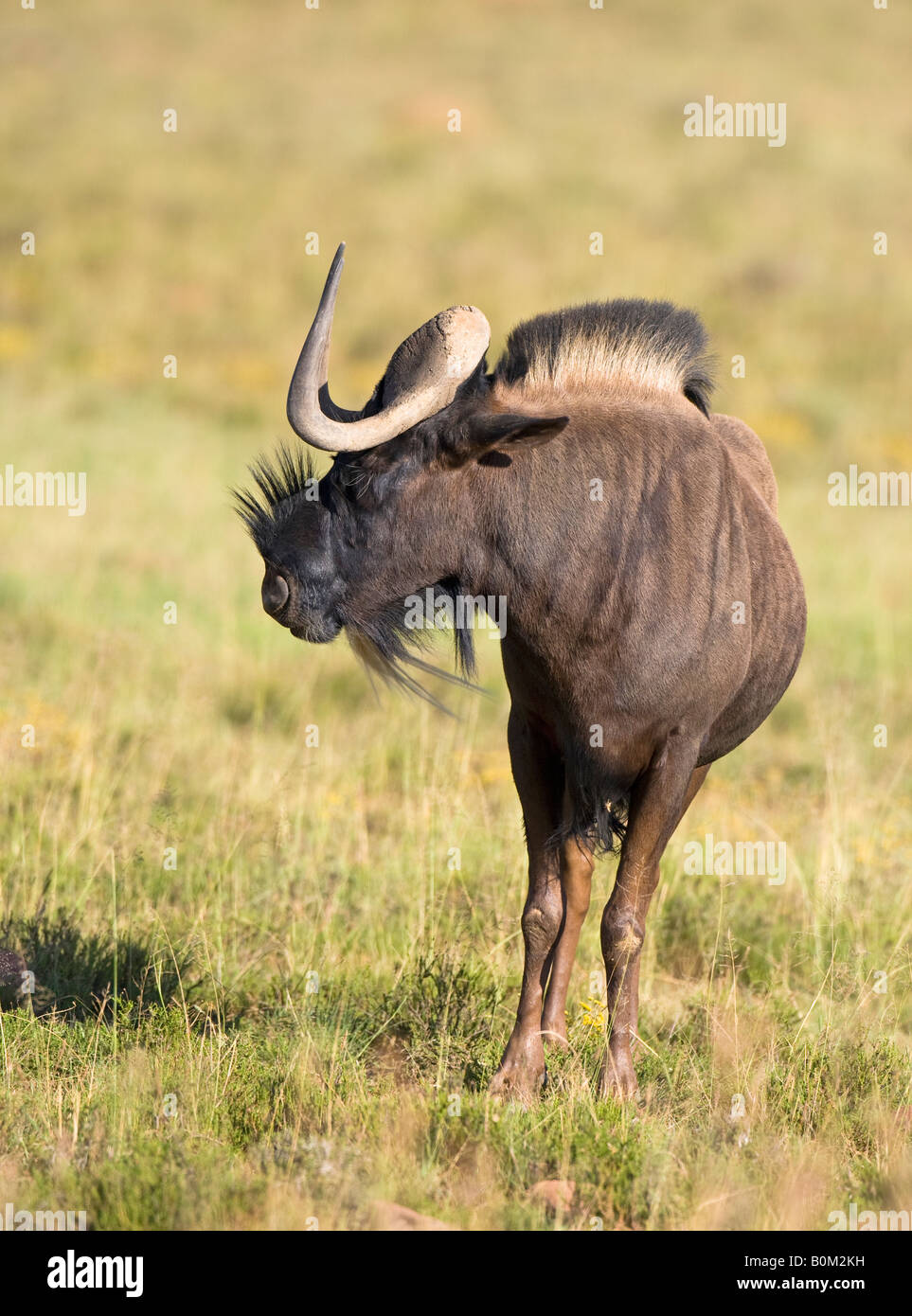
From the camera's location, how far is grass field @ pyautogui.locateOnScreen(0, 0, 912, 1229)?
4.34 meters

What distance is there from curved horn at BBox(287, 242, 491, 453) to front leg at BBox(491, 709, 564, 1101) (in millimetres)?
1221

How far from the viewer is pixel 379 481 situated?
4.45 metres

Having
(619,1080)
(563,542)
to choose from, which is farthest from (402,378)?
(619,1080)

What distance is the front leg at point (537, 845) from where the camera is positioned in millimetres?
4977

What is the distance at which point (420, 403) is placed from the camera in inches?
170

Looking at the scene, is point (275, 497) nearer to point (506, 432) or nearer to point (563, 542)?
point (506, 432)

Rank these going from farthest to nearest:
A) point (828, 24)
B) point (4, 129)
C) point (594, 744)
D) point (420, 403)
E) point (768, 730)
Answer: point (828, 24), point (4, 129), point (768, 730), point (594, 744), point (420, 403)

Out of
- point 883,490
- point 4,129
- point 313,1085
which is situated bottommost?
point 313,1085

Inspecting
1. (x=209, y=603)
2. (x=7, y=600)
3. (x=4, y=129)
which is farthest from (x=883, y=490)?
(x=4, y=129)

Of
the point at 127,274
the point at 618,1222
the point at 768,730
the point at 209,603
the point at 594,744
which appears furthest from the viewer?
the point at 127,274

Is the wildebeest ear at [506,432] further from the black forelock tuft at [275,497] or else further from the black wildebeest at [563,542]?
the black forelock tuft at [275,497]

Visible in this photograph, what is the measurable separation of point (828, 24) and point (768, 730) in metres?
42.3

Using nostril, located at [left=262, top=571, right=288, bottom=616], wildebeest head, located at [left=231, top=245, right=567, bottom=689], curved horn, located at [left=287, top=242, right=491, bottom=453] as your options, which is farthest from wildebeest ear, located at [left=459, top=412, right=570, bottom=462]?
nostril, located at [left=262, top=571, right=288, bottom=616]

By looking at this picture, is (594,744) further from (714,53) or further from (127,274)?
(714,53)
